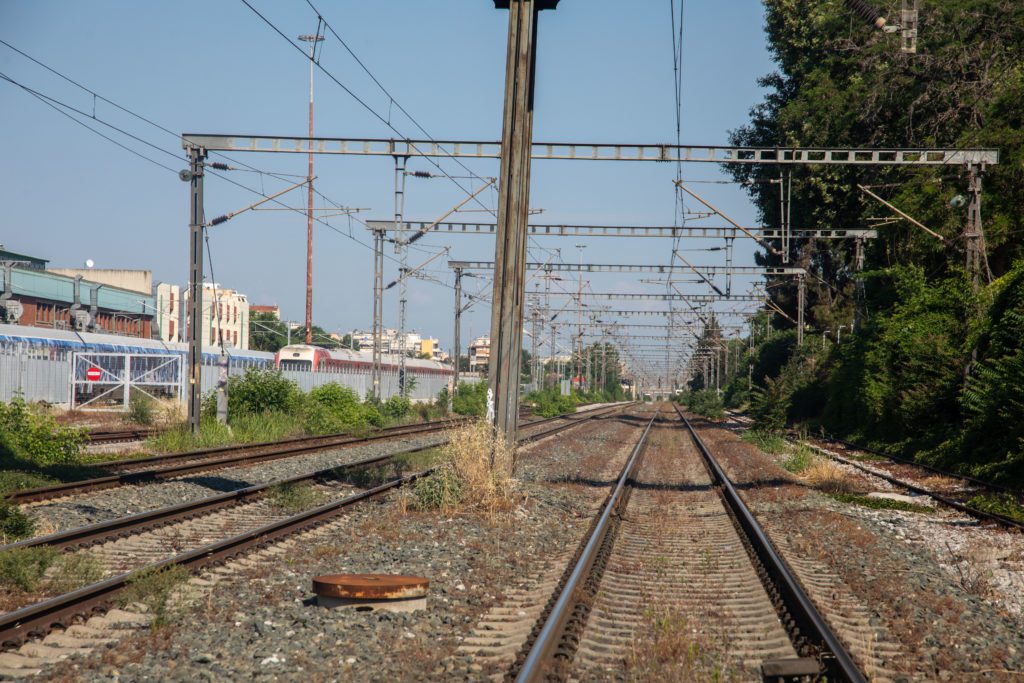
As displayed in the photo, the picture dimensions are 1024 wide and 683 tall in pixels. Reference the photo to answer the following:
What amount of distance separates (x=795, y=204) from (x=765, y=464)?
2706cm

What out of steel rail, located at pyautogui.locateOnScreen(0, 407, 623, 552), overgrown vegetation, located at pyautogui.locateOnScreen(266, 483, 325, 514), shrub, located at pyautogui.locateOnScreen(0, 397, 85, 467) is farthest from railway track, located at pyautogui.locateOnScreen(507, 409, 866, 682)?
shrub, located at pyautogui.locateOnScreen(0, 397, 85, 467)

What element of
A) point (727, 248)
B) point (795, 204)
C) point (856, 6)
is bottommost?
point (727, 248)

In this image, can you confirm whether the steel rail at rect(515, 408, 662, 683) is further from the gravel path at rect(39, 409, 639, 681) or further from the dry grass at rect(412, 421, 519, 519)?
the dry grass at rect(412, 421, 519, 519)

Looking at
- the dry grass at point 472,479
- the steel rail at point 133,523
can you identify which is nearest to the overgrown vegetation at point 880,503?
the dry grass at point 472,479

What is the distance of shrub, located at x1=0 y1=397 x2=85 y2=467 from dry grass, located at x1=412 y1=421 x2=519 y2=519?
25.8 feet

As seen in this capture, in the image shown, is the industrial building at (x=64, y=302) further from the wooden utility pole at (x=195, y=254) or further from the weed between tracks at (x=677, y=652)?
the weed between tracks at (x=677, y=652)

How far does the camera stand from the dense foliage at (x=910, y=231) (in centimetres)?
2261

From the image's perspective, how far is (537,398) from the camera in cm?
6344

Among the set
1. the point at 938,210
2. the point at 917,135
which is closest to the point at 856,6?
the point at 917,135


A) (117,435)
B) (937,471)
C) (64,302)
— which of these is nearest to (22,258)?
(64,302)

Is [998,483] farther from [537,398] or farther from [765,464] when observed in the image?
[537,398]

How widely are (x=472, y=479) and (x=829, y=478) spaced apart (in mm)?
10026

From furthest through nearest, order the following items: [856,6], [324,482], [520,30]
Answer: [856,6] < [324,482] < [520,30]

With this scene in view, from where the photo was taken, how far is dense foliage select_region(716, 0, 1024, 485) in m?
22.6
